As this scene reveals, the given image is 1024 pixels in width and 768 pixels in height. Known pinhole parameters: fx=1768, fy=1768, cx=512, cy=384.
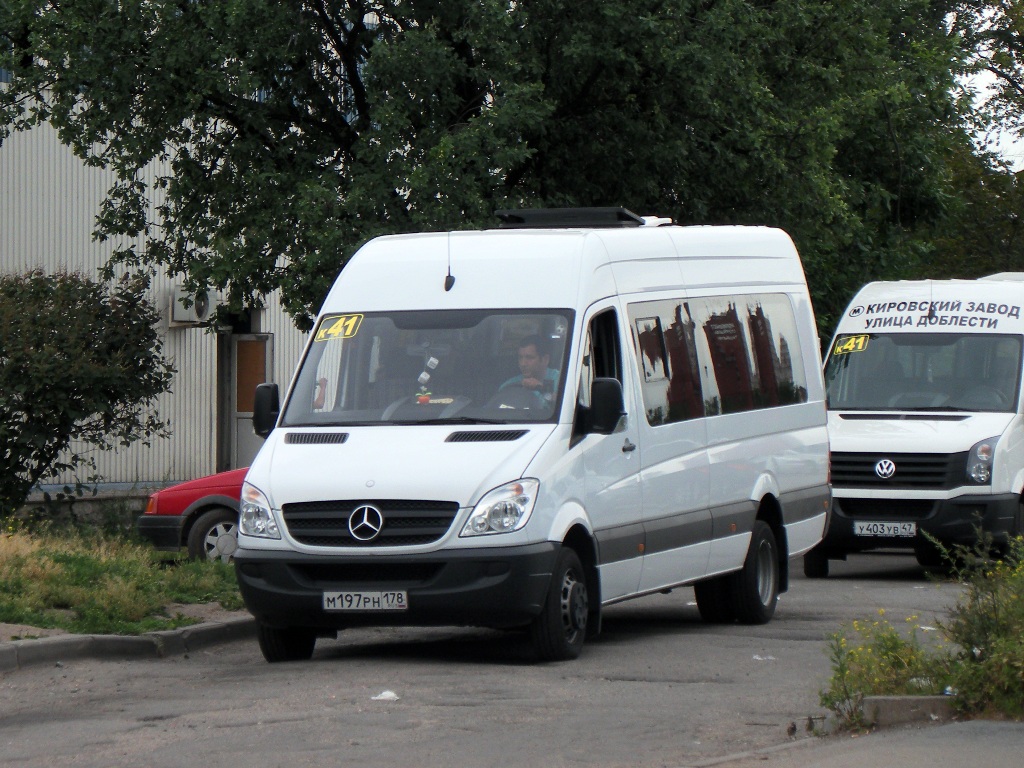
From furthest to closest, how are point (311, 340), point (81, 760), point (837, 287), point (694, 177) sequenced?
point (837, 287) < point (694, 177) < point (311, 340) < point (81, 760)

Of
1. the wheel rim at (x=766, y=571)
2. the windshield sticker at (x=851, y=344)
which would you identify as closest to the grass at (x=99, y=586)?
the wheel rim at (x=766, y=571)

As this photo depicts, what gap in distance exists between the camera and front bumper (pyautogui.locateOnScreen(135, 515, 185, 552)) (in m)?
16.1

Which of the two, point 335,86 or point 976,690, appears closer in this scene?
point 976,690

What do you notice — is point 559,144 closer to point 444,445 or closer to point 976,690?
point 444,445

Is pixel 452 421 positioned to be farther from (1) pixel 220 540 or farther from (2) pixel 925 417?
(2) pixel 925 417

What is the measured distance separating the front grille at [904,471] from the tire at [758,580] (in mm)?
3352

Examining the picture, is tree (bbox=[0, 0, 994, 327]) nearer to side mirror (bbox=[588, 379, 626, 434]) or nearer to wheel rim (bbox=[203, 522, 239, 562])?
wheel rim (bbox=[203, 522, 239, 562])

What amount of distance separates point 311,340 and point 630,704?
3.43 m

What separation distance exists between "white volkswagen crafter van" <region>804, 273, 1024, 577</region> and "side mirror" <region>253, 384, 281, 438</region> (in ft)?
22.5

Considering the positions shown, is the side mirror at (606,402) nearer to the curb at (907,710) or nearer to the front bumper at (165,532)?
the curb at (907,710)

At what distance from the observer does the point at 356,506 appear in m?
9.50

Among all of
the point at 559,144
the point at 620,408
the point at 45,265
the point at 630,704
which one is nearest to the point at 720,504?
the point at 620,408

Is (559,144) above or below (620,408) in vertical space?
above

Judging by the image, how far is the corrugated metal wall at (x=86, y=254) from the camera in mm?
22859
